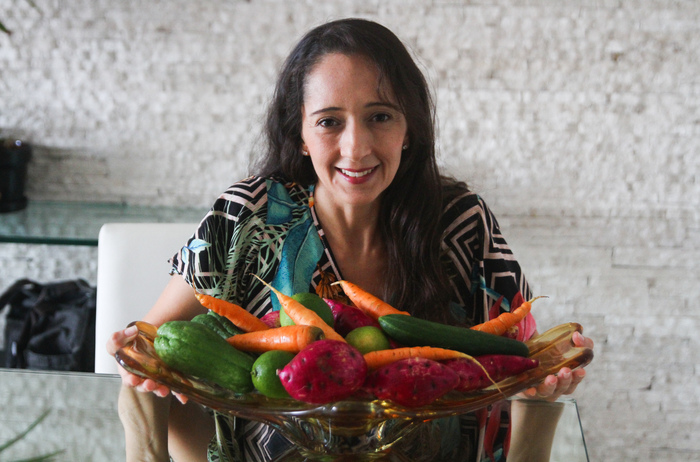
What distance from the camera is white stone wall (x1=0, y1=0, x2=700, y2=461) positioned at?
7.75 feet

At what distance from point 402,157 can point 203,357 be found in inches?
34.1

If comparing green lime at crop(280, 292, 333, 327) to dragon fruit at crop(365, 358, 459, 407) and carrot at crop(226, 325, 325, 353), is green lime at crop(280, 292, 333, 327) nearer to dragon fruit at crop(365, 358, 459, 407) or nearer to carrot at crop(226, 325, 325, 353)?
carrot at crop(226, 325, 325, 353)

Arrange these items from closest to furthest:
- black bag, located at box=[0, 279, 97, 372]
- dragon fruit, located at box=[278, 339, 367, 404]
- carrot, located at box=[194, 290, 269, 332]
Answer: dragon fruit, located at box=[278, 339, 367, 404] → carrot, located at box=[194, 290, 269, 332] → black bag, located at box=[0, 279, 97, 372]

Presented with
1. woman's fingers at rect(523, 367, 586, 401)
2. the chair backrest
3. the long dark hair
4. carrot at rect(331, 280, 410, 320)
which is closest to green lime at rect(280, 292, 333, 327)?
carrot at rect(331, 280, 410, 320)

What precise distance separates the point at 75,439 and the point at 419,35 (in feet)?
6.03

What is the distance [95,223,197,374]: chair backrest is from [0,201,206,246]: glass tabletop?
22.6 inches

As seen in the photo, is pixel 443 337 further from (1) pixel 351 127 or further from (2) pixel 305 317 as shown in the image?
(1) pixel 351 127

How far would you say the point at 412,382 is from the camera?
2.24 feet

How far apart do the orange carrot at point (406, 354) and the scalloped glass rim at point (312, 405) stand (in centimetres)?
4

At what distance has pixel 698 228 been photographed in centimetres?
243

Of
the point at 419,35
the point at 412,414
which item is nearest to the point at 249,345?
the point at 412,414

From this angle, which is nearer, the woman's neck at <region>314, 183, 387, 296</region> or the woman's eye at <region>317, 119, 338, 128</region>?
the woman's eye at <region>317, 119, 338, 128</region>

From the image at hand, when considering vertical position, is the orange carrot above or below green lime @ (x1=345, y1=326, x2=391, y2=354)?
below

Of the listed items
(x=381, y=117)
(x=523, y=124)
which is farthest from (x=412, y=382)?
(x=523, y=124)
